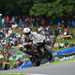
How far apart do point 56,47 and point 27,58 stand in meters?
2.90

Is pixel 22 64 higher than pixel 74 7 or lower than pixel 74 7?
lower

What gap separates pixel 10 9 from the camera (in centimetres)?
3250

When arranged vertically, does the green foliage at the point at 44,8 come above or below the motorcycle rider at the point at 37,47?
above

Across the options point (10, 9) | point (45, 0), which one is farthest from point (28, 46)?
point (10, 9)

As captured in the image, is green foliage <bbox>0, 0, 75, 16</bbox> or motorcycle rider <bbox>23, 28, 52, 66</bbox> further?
green foliage <bbox>0, 0, 75, 16</bbox>

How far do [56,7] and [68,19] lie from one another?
1.52 metres

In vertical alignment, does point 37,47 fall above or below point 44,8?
below

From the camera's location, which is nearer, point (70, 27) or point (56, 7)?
point (70, 27)

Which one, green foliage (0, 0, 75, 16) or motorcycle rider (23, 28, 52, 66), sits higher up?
green foliage (0, 0, 75, 16)

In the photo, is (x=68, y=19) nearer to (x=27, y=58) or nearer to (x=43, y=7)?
(x=43, y=7)

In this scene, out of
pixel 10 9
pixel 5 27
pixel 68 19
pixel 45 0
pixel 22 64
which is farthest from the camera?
pixel 10 9

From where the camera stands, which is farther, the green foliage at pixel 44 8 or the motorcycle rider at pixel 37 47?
the green foliage at pixel 44 8

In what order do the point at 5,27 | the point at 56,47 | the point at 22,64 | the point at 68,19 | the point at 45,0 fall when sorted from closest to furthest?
the point at 22,64, the point at 56,47, the point at 5,27, the point at 68,19, the point at 45,0

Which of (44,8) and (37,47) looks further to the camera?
(44,8)
